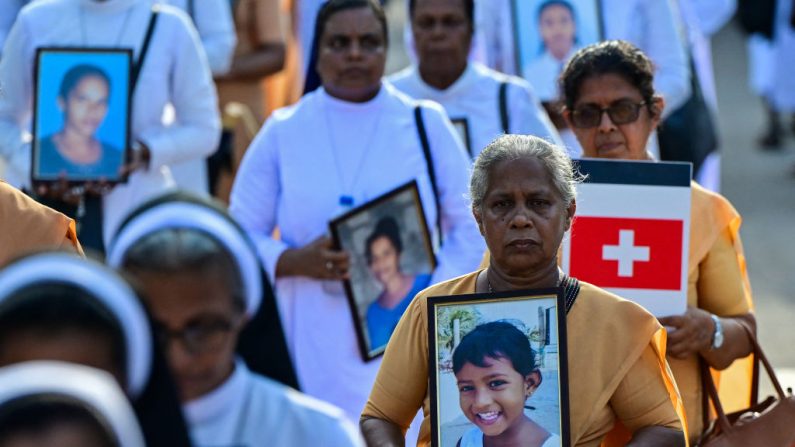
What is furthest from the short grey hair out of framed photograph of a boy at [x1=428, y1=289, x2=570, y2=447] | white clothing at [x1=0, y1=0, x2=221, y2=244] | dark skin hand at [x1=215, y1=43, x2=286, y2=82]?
dark skin hand at [x1=215, y1=43, x2=286, y2=82]

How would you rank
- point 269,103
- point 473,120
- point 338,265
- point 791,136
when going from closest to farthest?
1. point 338,265
2. point 473,120
3. point 269,103
4. point 791,136

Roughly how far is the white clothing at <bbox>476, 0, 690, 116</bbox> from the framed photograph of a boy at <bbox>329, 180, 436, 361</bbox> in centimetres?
206

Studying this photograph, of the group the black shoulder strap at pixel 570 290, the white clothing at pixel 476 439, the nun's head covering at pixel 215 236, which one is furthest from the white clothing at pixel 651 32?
the nun's head covering at pixel 215 236

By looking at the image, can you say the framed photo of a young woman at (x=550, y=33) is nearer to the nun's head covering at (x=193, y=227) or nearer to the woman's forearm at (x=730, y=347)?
the woman's forearm at (x=730, y=347)

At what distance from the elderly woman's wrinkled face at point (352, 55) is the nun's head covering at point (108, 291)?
3479 millimetres

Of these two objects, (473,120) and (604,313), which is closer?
(604,313)

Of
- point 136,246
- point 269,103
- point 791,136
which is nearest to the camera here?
point 136,246

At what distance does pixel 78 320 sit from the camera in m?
2.76

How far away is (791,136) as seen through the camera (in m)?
14.6

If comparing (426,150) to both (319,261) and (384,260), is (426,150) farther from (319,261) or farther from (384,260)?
(319,261)

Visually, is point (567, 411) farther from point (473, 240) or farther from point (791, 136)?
point (791, 136)

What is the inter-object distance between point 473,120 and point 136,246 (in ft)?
13.4

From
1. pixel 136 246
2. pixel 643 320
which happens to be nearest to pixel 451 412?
pixel 643 320

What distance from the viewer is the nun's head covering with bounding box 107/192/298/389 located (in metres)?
3.03
